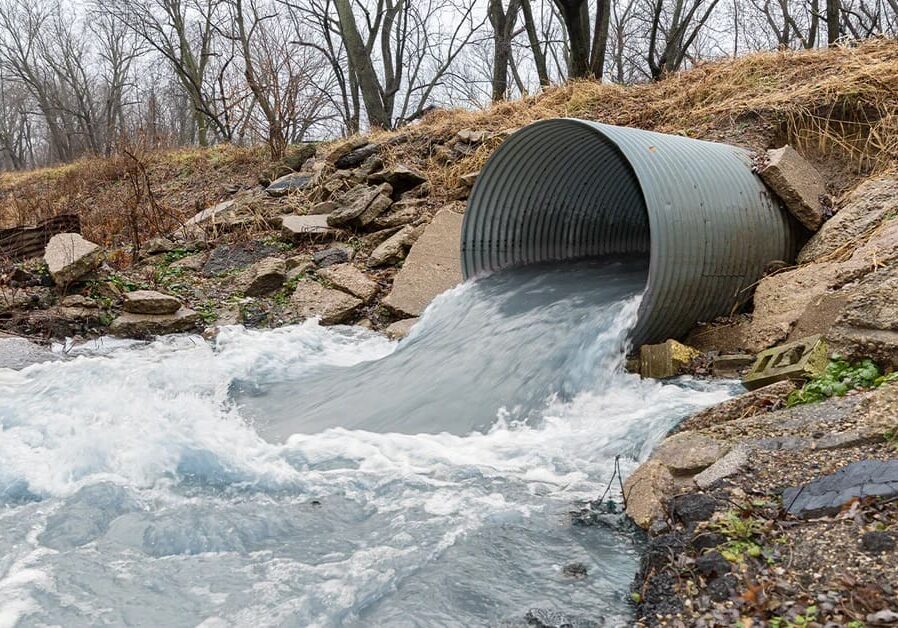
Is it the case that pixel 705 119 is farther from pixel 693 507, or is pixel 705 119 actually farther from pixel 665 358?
pixel 693 507

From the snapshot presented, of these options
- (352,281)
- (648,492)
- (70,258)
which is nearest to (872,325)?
(648,492)

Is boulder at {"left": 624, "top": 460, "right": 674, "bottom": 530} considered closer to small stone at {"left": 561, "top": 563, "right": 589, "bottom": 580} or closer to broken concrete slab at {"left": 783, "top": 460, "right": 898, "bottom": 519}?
small stone at {"left": 561, "top": 563, "right": 589, "bottom": 580}

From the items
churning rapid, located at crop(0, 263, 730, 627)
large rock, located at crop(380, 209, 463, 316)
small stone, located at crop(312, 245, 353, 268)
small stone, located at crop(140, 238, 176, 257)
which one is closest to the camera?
churning rapid, located at crop(0, 263, 730, 627)

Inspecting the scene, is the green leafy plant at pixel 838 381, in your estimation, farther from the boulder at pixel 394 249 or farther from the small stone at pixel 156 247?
the small stone at pixel 156 247

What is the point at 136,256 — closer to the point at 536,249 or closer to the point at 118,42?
the point at 536,249

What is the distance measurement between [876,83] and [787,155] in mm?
1409

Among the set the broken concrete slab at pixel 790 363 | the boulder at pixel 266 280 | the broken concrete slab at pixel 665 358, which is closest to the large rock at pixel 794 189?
the broken concrete slab at pixel 665 358

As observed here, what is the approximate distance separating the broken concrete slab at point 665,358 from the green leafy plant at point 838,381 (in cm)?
119

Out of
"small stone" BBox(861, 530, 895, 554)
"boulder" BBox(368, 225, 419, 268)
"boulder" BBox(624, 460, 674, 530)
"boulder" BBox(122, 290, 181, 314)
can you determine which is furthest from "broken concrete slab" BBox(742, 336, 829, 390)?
"boulder" BBox(122, 290, 181, 314)

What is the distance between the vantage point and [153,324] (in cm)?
746

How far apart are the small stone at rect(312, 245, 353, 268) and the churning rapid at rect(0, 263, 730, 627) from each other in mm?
1776

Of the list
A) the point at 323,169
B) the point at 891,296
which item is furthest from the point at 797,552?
the point at 323,169

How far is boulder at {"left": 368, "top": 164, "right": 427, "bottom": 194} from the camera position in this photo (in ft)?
30.7

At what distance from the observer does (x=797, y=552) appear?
98.8 inches
